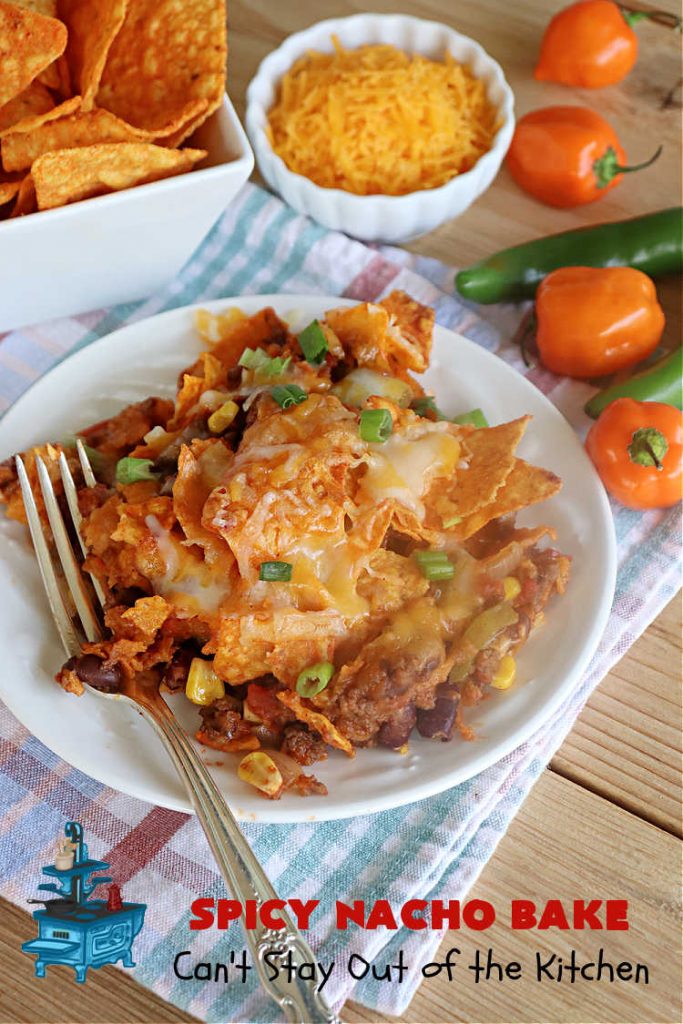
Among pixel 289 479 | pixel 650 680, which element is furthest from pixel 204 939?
pixel 650 680

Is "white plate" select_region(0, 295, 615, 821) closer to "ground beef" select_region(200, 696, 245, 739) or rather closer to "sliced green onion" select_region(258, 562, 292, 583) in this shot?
"ground beef" select_region(200, 696, 245, 739)

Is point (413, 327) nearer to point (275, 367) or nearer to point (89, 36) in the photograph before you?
point (275, 367)

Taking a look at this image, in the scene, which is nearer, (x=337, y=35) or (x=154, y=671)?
(x=154, y=671)

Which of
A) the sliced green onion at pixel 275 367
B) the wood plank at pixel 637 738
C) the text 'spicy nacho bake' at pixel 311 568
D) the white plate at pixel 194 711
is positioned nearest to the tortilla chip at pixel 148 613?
the text 'spicy nacho bake' at pixel 311 568

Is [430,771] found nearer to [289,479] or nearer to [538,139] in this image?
[289,479]

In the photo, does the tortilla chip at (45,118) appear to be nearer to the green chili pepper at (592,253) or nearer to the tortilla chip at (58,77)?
the tortilla chip at (58,77)
